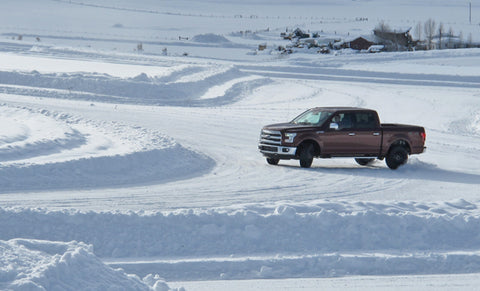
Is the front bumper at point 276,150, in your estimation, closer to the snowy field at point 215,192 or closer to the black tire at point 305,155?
the black tire at point 305,155

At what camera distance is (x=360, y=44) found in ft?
329

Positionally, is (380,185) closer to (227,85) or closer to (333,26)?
(227,85)

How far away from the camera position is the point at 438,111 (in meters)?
38.6

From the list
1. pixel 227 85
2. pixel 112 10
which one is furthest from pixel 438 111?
pixel 112 10

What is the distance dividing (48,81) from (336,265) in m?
32.5

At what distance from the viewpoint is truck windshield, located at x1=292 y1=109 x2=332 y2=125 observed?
898 inches

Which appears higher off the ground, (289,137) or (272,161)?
(289,137)

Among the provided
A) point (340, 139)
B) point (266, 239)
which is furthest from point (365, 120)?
point (266, 239)

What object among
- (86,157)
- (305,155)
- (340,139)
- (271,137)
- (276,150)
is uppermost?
(86,157)

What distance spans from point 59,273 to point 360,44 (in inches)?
3718

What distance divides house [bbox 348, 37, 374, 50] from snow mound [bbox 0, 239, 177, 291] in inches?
3668

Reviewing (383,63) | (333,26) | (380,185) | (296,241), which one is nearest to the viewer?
(296,241)

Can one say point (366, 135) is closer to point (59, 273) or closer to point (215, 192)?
point (215, 192)

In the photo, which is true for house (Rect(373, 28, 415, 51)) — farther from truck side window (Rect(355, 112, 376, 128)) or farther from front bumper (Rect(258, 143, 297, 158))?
front bumper (Rect(258, 143, 297, 158))
